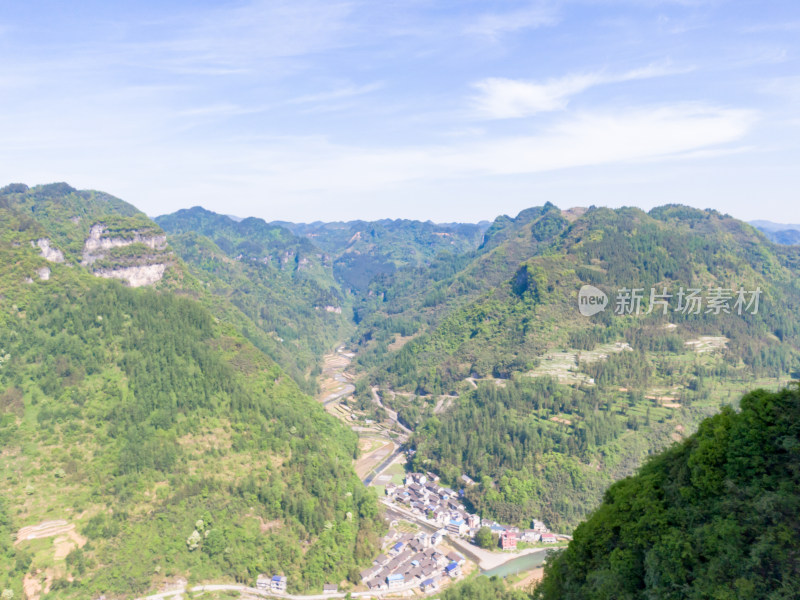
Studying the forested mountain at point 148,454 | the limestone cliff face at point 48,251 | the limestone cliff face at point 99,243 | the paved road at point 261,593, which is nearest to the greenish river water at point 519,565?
the paved road at point 261,593

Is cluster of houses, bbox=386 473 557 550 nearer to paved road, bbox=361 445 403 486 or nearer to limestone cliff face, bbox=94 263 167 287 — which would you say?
paved road, bbox=361 445 403 486

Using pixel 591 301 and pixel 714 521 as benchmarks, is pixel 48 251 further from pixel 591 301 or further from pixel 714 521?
pixel 591 301

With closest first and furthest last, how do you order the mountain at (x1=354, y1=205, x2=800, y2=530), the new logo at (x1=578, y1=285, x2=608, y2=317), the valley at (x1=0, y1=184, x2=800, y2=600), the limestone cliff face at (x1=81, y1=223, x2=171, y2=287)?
the valley at (x1=0, y1=184, x2=800, y2=600) → the mountain at (x1=354, y1=205, x2=800, y2=530) → the new logo at (x1=578, y1=285, x2=608, y2=317) → the limestone cliff face at (x1=81, y1=223, x2=171, y2=287)

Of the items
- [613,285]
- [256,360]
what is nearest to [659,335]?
[613,285]

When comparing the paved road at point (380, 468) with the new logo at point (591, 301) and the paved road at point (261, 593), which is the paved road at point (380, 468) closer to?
the paved road at point (261, 593)

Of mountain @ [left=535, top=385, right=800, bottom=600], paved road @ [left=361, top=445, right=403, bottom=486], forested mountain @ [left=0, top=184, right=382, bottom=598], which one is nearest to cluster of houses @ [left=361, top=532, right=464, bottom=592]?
forested mountain @ [left=0, top=184, right=382, bottom=598]

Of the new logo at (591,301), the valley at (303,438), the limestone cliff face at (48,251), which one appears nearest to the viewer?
the valley at (303,438)
